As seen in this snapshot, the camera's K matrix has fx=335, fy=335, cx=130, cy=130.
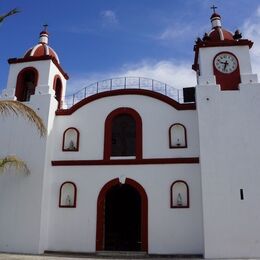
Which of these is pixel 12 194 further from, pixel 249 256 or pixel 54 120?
pixel 249 256

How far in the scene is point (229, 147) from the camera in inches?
517

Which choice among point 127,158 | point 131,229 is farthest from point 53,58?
point 131,229

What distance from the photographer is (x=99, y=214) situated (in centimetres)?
1373

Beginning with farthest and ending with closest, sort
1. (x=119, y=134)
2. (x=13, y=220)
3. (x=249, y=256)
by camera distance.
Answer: (x=119, y=134) < (x=13, y=220) < (x=249, y=256)

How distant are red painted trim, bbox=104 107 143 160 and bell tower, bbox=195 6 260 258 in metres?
2.60

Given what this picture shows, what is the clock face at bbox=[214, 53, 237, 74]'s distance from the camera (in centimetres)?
1484

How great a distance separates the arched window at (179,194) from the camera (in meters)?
13.4

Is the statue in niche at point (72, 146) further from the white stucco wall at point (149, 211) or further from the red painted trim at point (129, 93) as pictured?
the red painted trim at point (129, 93)

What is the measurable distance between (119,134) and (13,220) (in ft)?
18.6

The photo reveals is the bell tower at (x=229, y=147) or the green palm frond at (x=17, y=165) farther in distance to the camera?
the green palm frond at (x=17, y=165)

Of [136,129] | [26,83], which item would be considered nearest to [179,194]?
[136,129]

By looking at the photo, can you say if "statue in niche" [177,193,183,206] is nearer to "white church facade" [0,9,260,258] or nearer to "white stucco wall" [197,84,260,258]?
"white church facade" [0,9,260,258]

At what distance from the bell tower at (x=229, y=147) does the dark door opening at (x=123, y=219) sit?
3034 mm

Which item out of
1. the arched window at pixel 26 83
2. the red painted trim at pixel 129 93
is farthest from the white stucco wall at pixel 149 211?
the arched window at pixel 26 83
